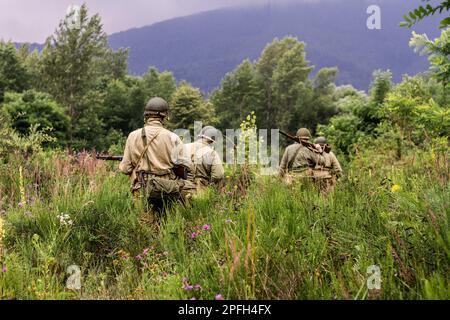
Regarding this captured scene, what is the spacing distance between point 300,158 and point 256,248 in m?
4.75

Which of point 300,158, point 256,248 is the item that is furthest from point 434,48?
point 256,248

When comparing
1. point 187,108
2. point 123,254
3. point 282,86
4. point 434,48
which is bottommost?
point 123,254

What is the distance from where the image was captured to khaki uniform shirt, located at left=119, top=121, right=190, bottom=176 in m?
4.79

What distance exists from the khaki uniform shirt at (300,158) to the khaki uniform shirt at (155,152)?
2778mm

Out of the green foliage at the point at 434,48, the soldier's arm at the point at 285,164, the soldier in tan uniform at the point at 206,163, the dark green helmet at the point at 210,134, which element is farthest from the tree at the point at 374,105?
the soldier in tan uniform at the point at 206,163

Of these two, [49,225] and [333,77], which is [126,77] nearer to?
[333,77]

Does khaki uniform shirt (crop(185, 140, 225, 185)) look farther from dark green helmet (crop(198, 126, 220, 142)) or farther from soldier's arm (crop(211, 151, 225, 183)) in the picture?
dark green helmet (crop(198, 126, 220, 142))

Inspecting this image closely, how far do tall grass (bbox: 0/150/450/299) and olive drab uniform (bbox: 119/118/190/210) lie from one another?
0.97 feet

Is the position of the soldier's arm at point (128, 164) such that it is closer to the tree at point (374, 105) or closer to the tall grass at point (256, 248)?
the tall grass at point (256, 248)

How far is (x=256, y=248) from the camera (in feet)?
8.41

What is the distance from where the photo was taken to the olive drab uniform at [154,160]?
4.70m

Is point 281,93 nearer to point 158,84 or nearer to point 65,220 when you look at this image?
point 158,84

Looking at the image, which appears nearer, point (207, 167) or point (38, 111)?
point (207, 167)
